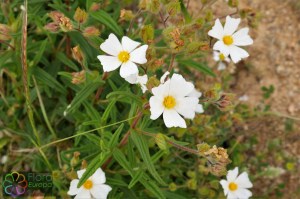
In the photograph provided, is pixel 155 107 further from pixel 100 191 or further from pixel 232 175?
pixel 232 175

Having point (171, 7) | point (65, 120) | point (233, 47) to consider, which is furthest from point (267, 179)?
point (171, 7)

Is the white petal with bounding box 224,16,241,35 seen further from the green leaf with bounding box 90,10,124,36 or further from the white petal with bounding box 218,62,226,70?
the white petal with bounding box 218,62,226,70

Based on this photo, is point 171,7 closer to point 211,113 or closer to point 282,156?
point 211,113

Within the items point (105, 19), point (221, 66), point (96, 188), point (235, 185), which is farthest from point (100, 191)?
point (221, 66)

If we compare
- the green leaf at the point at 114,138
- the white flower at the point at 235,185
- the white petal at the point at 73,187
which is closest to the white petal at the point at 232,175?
the white flower at the point at 235,185

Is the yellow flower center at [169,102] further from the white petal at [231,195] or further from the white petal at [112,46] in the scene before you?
the white petal at [231,195]

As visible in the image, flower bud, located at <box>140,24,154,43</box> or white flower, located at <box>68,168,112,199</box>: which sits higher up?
flower bud, located at <box>140,24,154,43</box>

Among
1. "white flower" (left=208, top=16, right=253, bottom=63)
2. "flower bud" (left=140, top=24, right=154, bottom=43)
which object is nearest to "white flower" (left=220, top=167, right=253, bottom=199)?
"white flower" (left=208, top=16, right=253, bottom=63)
